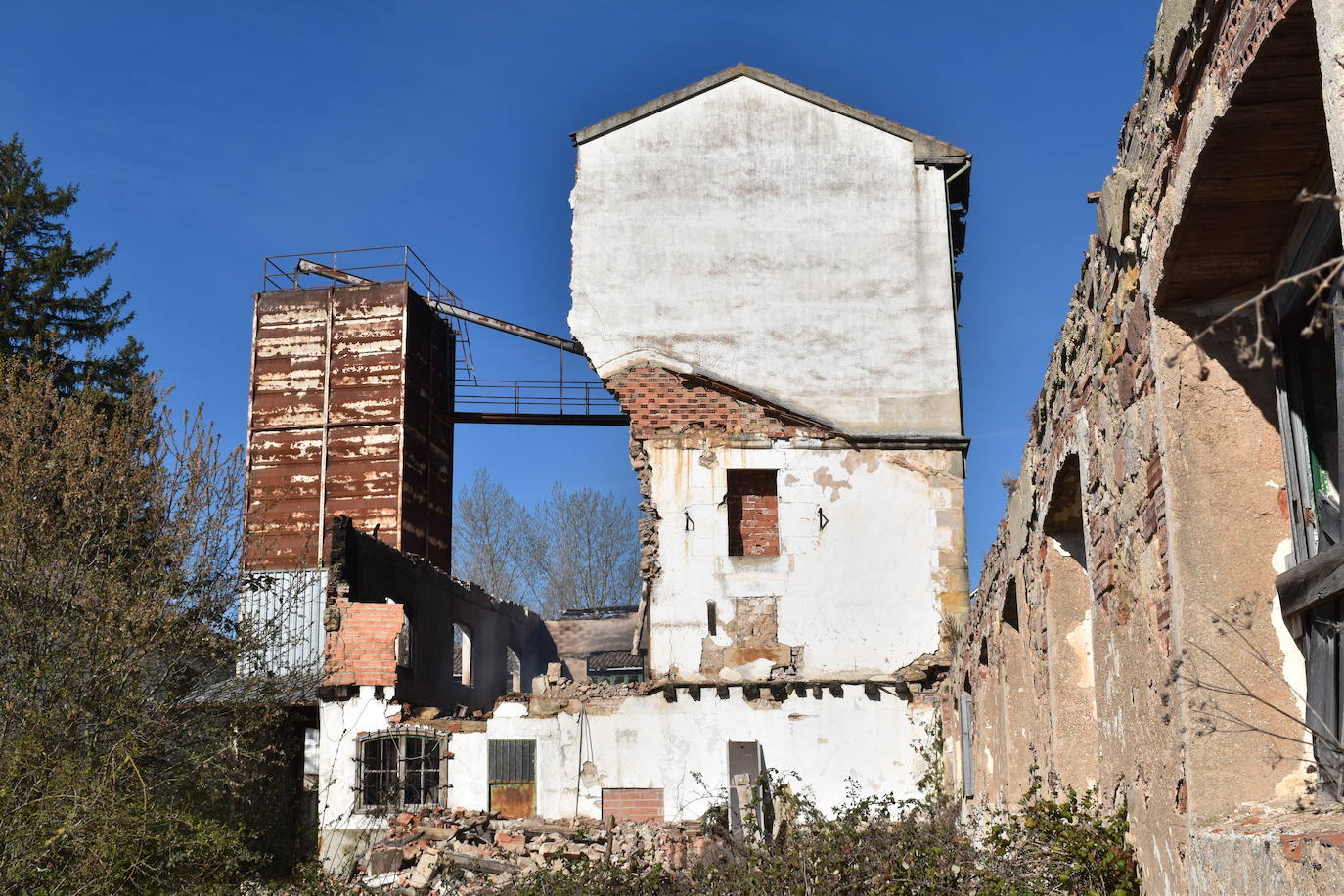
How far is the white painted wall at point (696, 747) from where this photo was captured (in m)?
17.2

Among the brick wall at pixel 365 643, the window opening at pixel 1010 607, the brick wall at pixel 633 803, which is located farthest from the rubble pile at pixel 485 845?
the window opening at pixel 1010 607

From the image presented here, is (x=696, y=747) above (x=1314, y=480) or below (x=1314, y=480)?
below

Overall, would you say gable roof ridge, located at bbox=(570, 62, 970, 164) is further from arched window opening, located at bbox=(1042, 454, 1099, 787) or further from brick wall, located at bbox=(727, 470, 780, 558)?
arched window opening, located at bbox=(1042, 454, 1099, 787)

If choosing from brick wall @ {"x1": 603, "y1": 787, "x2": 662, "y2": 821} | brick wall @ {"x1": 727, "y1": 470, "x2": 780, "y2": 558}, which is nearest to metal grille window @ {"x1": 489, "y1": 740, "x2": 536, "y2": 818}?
brick wall @ {"x1": 603, "y1": 787, "x2": 662, "y2": 821}

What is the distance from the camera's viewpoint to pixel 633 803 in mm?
17344

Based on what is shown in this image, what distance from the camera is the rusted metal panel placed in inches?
690

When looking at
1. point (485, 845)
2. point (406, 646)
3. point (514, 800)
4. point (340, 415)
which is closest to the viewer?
point (485, 845)

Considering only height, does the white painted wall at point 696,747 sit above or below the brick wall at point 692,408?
below

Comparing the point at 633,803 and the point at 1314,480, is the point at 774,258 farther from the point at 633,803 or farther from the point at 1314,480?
the point at 1314,480

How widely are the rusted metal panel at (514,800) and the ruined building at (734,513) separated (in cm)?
4

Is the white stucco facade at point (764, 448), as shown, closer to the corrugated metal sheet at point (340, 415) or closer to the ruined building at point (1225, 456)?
the corrugated metal sheet at point (340, 415)

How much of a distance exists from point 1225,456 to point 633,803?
46.6ft

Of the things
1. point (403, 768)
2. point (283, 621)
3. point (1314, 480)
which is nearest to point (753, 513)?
point (403, 768)

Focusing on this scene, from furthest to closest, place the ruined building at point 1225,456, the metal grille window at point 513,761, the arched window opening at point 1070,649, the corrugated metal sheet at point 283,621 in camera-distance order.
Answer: the metal grille window at point 513,761 → the corrugated metal sheet at point 283,621 → the arched window opening at point 1070,649 → the ruined building at point 1225,456
